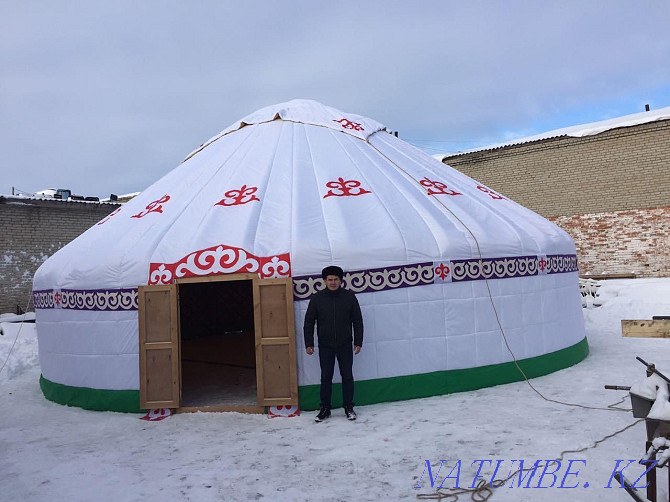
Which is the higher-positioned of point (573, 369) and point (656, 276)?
point (656, 276)

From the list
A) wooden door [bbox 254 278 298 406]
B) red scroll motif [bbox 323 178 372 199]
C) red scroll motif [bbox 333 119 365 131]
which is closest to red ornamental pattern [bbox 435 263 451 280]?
red scroll motif [bbox 323 178 372 199]

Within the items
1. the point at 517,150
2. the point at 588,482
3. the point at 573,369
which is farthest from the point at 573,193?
the point at 588,482

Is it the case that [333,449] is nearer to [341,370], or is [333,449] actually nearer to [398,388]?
[341,370]

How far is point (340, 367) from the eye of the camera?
367 cm

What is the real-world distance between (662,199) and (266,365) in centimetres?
866

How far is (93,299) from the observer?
4234mm

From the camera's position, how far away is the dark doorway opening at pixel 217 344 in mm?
4602

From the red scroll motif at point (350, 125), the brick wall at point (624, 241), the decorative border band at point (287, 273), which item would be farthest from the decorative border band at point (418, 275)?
the brick wall at point (624, 241)

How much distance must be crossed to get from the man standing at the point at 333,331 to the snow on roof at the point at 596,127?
802 cm

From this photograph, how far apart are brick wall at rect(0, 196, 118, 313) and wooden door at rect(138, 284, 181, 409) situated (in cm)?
771

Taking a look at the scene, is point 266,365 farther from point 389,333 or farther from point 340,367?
point 389,333

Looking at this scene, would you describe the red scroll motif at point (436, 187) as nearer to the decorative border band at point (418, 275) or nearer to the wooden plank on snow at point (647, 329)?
the decorative border band at point (418, 275)

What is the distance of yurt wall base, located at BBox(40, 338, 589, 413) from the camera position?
154 inches

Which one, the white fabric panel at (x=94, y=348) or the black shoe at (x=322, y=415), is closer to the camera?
the black shoe at (x=322, y=415)
